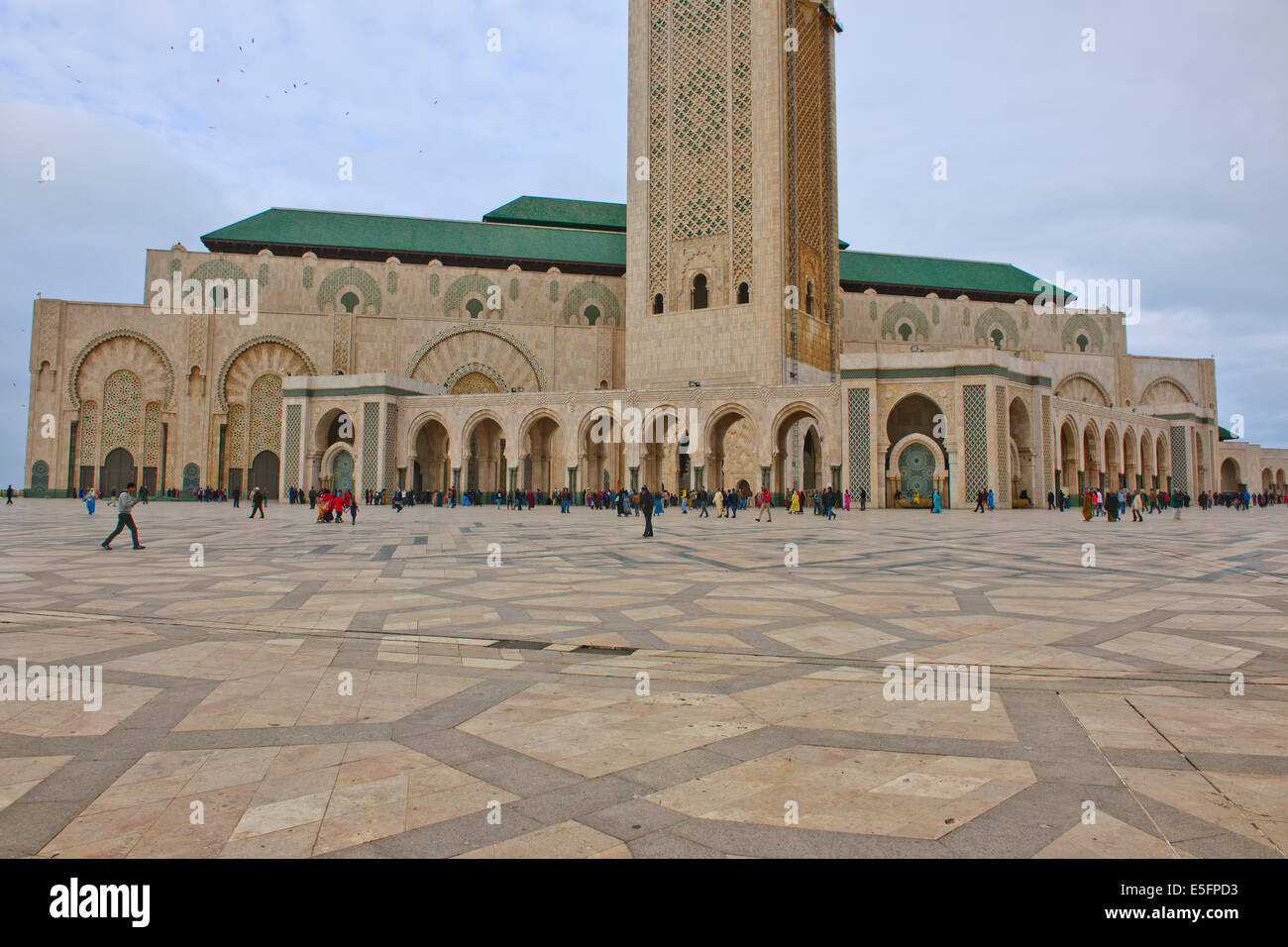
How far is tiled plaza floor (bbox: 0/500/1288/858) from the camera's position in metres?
2.04

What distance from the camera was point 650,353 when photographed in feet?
110

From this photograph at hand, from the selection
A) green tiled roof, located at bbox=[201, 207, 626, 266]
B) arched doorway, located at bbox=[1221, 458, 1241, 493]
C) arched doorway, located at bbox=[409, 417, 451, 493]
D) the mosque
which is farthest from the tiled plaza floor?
arched doorway, located at bbox=[1221, 458, 1241, 493]

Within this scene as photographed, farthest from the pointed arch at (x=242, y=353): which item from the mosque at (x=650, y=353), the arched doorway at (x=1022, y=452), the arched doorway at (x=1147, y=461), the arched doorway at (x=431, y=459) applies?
the arched doorway at (x=1147, y=461)

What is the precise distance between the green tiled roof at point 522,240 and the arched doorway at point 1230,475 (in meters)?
17.0

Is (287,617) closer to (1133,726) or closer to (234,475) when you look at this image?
(1133,726)

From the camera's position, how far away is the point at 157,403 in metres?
37.9

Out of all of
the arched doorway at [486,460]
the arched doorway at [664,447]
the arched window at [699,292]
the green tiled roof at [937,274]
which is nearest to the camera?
the arched doorway at [664,447]

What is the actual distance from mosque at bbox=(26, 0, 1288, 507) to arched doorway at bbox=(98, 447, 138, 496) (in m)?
0.11

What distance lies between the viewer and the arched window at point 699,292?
110 feet

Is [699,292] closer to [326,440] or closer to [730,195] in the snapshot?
[730,195]

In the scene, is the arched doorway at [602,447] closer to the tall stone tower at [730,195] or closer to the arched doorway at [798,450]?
the tall stone tower at [730,195]
